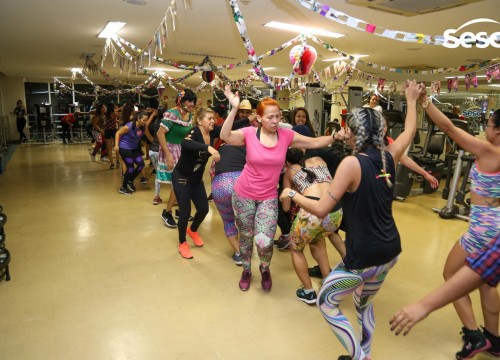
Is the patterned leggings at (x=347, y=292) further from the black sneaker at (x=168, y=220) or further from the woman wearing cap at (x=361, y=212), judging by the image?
the black sneaker at (x=168, y=220)

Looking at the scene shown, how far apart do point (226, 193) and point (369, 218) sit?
1660 mm

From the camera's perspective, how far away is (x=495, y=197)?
1.99m

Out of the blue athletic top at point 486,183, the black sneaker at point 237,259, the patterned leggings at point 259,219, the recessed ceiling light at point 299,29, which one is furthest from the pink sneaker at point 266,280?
the recessed ceiling light at point 299,29

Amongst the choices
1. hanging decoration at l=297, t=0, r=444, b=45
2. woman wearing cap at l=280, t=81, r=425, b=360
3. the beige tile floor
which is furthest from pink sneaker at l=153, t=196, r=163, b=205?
woman wearing cap at l=280, t=81, r=425, b=360

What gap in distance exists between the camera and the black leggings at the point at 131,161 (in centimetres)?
582

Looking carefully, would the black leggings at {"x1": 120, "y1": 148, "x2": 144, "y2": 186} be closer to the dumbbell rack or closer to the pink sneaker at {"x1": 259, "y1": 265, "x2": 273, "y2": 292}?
the dumbbell rack

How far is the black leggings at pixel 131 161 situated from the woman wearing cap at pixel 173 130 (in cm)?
121

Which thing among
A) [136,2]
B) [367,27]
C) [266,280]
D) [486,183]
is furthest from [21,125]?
[486,183]

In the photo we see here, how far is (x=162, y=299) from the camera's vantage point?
2771 mm

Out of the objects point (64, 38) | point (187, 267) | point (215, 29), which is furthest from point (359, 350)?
point (64, 38)

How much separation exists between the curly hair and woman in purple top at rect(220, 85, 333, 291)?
32.2 inches

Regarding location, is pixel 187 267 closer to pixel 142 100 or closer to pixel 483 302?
pixel 483 302

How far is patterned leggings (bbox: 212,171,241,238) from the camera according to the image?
314cm

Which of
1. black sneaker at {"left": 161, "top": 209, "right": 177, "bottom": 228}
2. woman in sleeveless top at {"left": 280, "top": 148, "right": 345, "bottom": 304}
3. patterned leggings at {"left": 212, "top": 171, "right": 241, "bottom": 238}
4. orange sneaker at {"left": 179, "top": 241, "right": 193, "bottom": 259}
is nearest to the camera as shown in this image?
woman in sleeveless top at {"left": 280, "top": 148, "right": 345, "bottom": 304}
